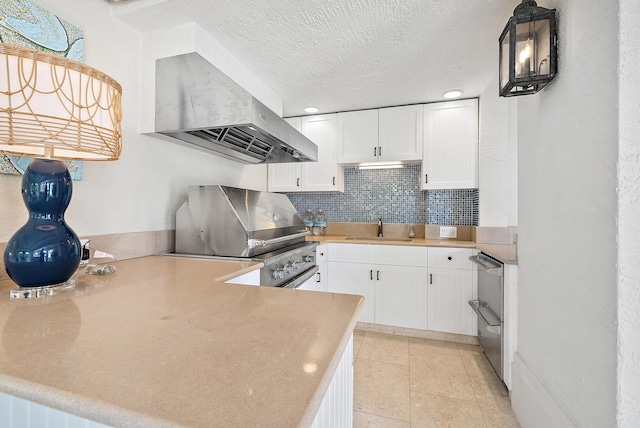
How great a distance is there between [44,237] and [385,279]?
2351mm

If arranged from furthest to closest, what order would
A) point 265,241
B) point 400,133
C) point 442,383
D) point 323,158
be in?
point 323,158, point 400,133, point 442,383, point 265,241

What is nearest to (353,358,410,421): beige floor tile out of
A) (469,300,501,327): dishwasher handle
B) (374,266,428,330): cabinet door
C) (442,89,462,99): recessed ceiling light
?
(374,266,428,330): cabinet door

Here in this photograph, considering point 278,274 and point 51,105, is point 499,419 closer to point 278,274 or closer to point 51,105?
point 278,274

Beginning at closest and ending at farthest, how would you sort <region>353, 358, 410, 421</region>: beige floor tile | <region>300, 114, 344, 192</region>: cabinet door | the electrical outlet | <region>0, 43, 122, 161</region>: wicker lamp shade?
<region>0, 43, 122, 161</region>: wicker lamp shade, <region>353, 358, 410, 421</region>: beige floor tile, the electrical outlet, <region>300, 114, 344, 192</region>: cabinet door

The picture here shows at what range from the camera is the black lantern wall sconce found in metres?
1.15

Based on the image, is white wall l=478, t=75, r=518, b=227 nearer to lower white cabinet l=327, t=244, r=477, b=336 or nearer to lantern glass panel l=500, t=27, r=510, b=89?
lower white cabinet l=327, t=244, r=477, b=336

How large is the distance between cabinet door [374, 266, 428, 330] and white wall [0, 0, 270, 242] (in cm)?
189

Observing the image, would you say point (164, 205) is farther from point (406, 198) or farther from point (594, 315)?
point (406, 198)

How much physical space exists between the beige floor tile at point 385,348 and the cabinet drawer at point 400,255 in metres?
0.67

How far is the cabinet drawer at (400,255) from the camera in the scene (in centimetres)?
249

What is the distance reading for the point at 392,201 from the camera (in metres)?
3.13

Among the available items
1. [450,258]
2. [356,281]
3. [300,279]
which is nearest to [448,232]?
[450,258]

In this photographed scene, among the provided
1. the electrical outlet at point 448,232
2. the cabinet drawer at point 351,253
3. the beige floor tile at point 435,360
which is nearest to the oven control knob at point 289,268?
the cabinet drawer at point 351,253

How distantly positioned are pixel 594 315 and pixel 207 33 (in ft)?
7.43
